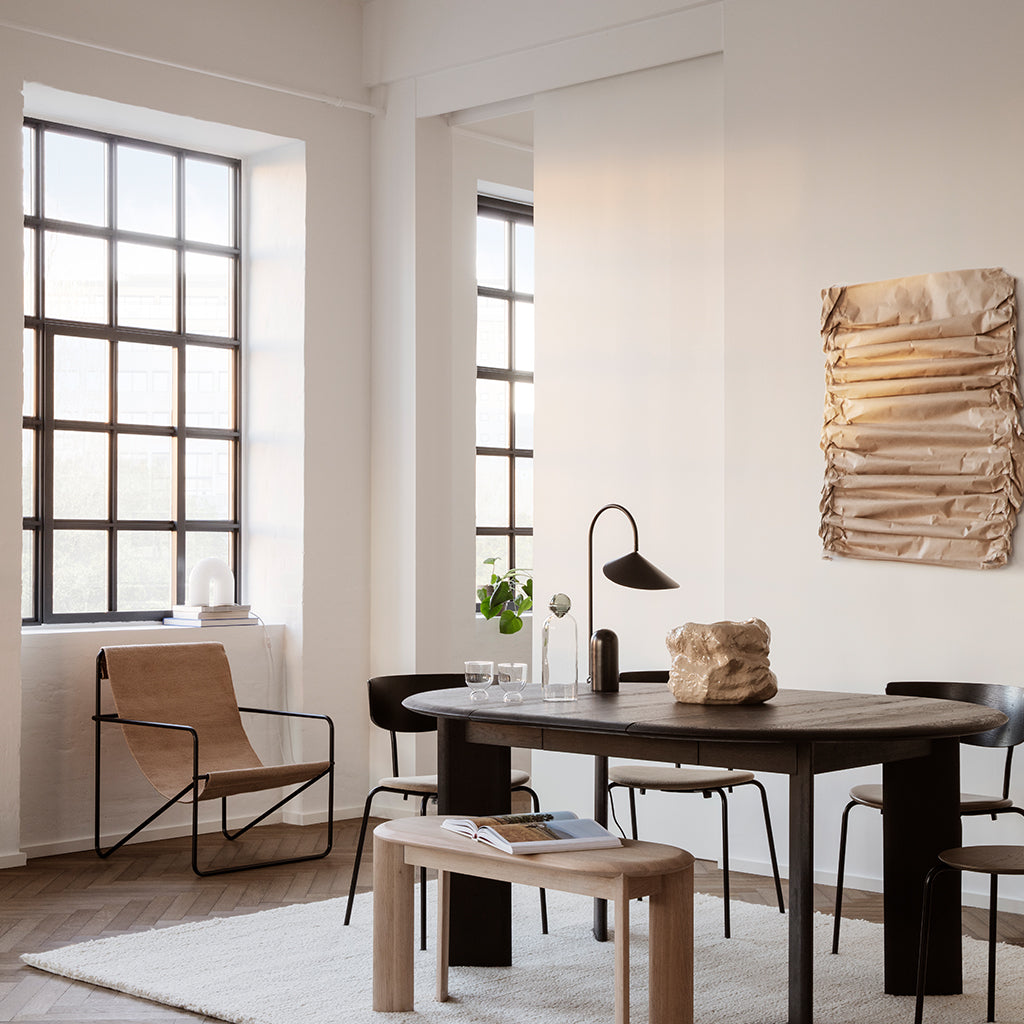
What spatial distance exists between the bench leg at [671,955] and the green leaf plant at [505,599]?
4.34m

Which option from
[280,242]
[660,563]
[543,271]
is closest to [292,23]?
[280,242]

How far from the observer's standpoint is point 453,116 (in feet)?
23.8

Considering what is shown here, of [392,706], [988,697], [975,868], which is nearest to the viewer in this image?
[975,868]

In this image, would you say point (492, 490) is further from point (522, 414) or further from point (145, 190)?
point (145, 190)

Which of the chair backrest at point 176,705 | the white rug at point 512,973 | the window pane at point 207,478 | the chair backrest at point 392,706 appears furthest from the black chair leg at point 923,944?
the window pane at point 207,478

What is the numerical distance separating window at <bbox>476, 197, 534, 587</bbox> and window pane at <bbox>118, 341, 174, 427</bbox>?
74.4 inches

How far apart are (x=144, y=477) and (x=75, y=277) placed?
101 centimetres

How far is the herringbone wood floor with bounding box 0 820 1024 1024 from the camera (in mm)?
4066

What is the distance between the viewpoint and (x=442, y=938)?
407 cm

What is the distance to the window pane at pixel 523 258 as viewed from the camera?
27.8 feet

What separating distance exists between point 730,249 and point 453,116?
207 cm

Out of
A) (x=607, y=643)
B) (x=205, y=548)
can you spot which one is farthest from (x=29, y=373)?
(x=607, y=643)

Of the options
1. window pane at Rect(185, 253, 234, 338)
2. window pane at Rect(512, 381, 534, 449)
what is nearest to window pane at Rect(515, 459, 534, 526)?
window pane at Rect(512, 381, 534, 449)

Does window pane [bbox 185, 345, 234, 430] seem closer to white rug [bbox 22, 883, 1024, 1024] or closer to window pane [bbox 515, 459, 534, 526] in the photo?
window pane [bbox 515, 459, 534, 526]
